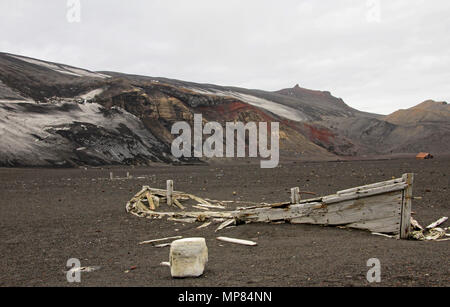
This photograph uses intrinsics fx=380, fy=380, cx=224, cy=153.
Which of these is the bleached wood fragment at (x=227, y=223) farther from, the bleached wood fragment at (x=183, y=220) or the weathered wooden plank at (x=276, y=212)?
the bleached wood fragment at (x=183, y=220)

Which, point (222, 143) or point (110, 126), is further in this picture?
point (222, 143)

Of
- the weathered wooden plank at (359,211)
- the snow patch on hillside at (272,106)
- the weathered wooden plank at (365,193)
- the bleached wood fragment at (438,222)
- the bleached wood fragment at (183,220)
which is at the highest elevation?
the snow patch on hillside at (272,106)

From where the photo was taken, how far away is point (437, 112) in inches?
3848

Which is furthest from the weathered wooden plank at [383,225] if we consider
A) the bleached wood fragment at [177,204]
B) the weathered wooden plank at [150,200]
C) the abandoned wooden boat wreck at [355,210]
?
the weathered wooden plank at [150,200]

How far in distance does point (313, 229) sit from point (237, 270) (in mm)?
3684

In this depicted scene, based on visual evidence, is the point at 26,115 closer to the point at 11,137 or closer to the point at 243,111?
the point at 11,137

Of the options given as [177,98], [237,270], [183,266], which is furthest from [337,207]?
[177,98]

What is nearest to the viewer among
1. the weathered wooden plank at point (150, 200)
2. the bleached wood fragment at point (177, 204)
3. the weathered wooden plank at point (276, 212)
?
the weathered wooden plank at point (276, 212)

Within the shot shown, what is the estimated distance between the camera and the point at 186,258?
5.97m

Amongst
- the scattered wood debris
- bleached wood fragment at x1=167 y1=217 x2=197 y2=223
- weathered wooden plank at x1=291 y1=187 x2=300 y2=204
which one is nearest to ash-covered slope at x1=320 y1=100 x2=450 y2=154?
the scattered wood debris

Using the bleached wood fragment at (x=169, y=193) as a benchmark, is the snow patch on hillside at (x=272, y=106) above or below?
above

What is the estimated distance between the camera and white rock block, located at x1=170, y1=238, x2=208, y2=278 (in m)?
5.94

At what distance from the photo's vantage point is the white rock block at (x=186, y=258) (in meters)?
5.94

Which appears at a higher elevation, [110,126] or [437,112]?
[437,112]
